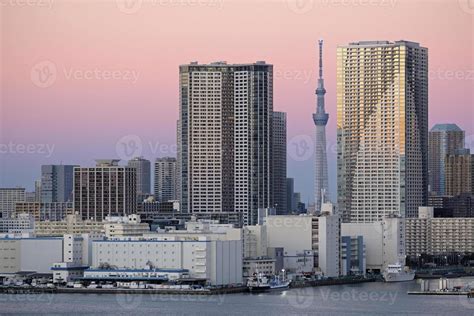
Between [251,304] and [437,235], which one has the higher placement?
[437,235]

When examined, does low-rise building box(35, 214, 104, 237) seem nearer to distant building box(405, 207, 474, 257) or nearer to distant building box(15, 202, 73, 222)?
distant building box(15, 202, 73, 222)

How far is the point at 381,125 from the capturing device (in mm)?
97688

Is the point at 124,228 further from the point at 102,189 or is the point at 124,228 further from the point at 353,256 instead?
the point at 102,189

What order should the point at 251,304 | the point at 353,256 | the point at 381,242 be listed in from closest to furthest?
the point at 251,304
the point at 353,256
the point at 381,242

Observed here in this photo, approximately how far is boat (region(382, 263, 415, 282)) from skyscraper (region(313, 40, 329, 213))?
1978cm

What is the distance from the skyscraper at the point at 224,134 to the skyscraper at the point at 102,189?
30.0 ft

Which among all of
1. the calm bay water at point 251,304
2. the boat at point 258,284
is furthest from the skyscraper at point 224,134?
the calm bay water at point 251,304

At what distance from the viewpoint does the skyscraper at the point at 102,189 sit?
275 feet

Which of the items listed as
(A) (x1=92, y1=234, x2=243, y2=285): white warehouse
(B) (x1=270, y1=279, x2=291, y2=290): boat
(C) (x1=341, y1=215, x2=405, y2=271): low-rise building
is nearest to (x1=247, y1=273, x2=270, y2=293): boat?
(B) (x1=270, y1=279, x2=291, y2=290): boat

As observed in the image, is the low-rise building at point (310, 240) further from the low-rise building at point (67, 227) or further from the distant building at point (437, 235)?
the distant building at point (437, 235)

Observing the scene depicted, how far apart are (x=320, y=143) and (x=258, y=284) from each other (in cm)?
3450

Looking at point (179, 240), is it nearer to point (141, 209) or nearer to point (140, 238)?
point (140, 238)

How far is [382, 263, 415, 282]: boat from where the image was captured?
227 feet

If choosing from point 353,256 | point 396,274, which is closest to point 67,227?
point 353,256
